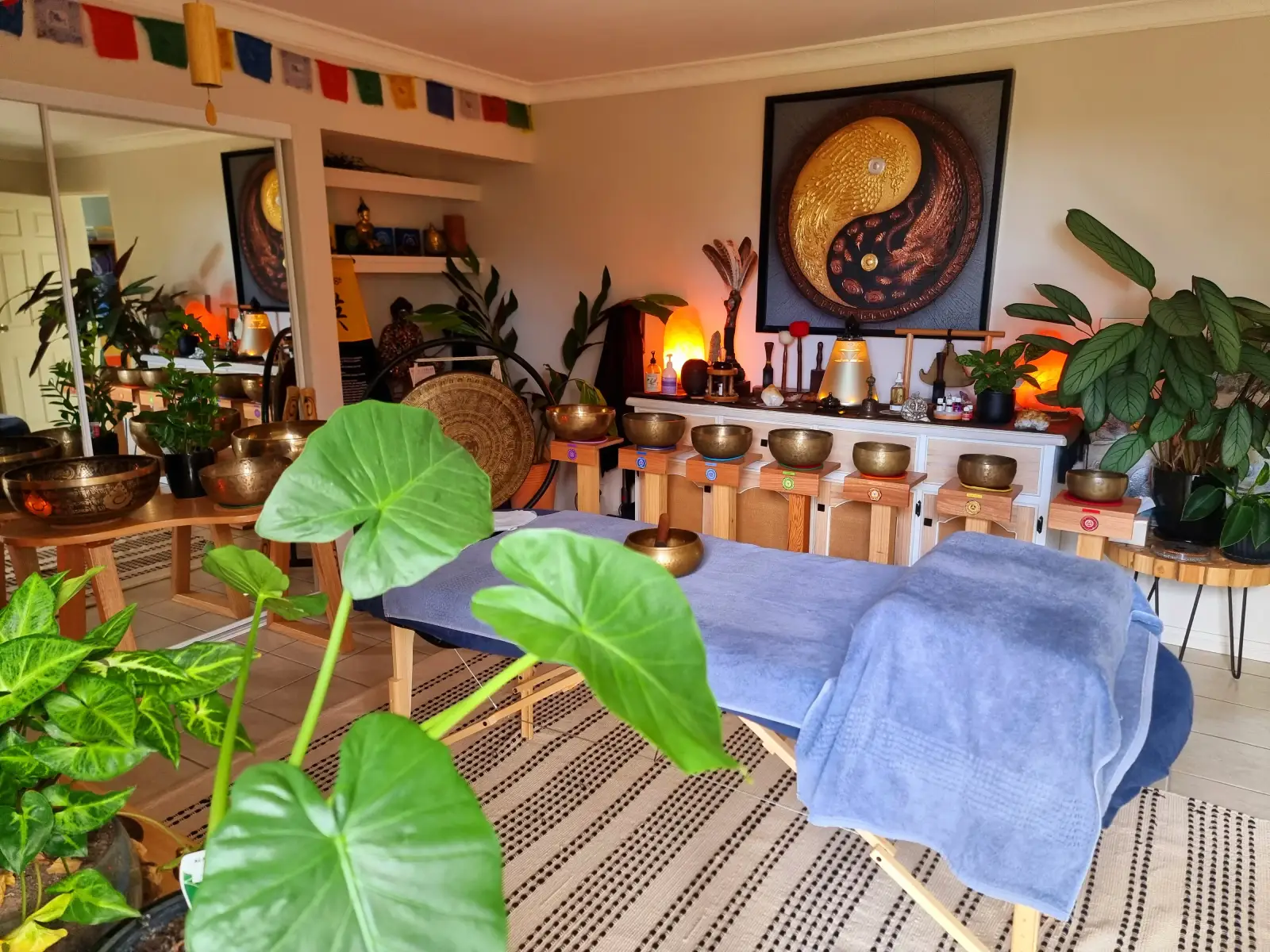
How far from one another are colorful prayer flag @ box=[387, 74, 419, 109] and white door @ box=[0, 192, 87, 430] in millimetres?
1510

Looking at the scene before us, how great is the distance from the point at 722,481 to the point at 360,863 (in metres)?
2.85

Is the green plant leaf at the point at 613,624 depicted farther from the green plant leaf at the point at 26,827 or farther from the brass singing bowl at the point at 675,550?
the brass singing bowl at the point at 675,550

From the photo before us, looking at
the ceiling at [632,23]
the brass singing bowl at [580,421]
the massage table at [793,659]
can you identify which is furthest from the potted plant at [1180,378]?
the brass singing bowl at [580,421]

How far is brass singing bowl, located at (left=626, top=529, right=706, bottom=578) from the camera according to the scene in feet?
6.72

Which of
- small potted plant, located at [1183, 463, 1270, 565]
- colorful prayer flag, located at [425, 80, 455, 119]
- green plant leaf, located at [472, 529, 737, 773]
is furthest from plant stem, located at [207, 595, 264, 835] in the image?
colorful prayer flag, located at [425, 80, 455, 119]

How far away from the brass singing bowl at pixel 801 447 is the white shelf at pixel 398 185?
2.42 m

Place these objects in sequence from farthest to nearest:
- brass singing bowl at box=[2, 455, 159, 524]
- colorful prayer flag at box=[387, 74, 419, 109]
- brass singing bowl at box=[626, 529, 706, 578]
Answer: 1. colorful prayer flag at box=[387, 74, 419, 109]
2. brass singing bowl at box=[2, 455, 159, 524]
3. brass singing bowl at box=[626, 529, 706, 578]

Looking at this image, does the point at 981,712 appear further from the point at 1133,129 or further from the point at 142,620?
the point at 142,620

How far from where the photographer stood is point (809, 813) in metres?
1.57

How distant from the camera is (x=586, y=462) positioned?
12.0ft

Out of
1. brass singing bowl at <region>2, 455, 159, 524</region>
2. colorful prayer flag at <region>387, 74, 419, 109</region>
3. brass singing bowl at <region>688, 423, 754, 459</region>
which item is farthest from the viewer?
colorful prayer flag at <region>387, 74, 419, 109</region>

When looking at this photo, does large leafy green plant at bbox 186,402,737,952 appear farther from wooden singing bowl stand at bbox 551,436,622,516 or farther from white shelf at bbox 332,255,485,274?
white shelf at bbox 332,255,485,274

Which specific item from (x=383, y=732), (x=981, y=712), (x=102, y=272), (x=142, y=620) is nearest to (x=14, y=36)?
(x=102, y=272)

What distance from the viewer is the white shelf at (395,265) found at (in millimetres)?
4352
